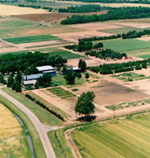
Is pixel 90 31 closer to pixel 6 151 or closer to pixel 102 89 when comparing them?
pixel 102 89

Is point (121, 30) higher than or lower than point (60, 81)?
higher

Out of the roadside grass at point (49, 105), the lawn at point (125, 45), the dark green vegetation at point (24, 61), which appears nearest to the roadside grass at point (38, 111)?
the roadside grass at point (49, 105)

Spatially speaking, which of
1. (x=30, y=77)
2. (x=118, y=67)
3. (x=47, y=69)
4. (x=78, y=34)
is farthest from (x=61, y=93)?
(x=78, y=34)

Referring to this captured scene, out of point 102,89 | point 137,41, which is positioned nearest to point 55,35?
point 137,41

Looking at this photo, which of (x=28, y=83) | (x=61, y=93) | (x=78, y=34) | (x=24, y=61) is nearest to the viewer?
(x=61, y=93)

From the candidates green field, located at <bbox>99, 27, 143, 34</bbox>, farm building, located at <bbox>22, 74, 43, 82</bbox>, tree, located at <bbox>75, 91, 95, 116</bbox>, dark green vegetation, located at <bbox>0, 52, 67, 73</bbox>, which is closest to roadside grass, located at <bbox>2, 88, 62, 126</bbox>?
tree, located at <bbox>75, 91, 95, 116</bbox>

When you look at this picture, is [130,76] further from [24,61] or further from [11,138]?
[11,138]

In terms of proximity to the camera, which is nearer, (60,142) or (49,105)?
(60,142)
